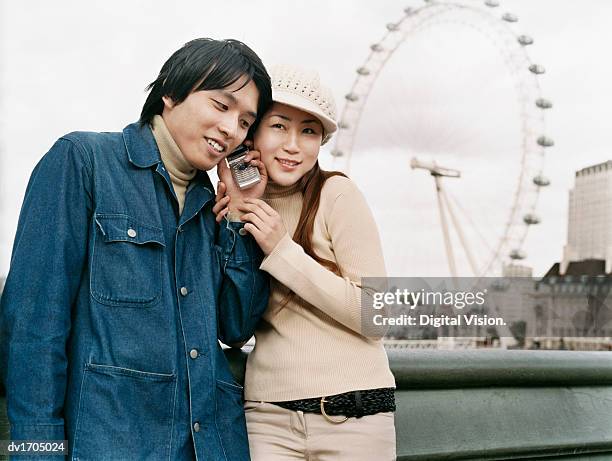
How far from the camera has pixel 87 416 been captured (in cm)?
129

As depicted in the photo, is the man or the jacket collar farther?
the jacket collar

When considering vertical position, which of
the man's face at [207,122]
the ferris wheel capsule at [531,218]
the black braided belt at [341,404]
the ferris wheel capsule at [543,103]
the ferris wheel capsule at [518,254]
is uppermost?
the ferris wheel capsule at [543,103]

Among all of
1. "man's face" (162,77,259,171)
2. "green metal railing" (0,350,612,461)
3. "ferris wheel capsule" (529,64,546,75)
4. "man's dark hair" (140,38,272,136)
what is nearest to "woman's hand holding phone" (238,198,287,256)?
"man's face" (162,77,259,171)

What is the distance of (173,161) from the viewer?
4.84 ft

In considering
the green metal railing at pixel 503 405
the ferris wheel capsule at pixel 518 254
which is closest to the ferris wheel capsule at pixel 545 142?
the ferris wheel capsule at pixel 518 254

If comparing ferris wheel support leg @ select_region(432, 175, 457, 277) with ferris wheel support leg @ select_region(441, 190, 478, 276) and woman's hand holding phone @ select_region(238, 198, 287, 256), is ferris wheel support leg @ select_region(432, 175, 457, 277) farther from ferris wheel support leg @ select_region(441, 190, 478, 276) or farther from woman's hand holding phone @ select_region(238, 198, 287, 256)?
woman's hand holding phone @ select_region(238, 198, 287, 256)

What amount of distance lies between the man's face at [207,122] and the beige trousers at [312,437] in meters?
0.48

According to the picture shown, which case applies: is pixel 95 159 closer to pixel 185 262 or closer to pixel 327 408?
pixel 185 262

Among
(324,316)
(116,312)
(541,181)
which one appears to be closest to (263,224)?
(324,316)

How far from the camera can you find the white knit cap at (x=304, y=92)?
62.1 inches

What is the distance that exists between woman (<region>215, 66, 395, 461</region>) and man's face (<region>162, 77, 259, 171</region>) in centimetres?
10

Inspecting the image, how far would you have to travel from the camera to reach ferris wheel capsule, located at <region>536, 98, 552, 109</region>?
45.0 feet

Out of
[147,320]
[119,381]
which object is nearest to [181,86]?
[147,320]

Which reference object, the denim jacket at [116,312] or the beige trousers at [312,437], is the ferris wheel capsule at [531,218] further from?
the denim jacket at [116,312]
